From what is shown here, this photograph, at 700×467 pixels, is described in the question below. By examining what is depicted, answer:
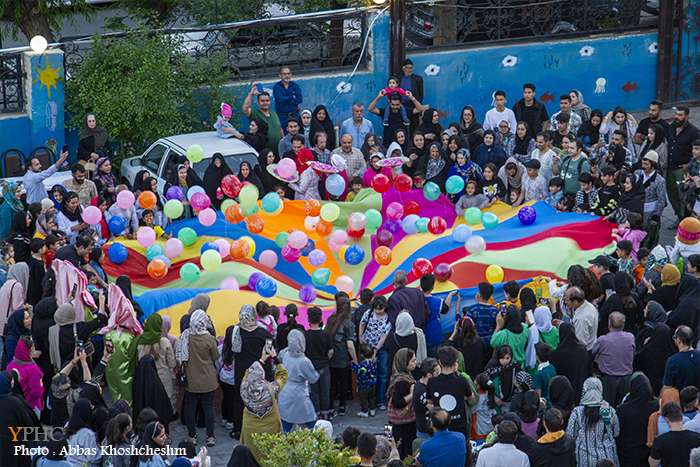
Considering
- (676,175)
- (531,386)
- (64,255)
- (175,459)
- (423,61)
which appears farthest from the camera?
(423,61)

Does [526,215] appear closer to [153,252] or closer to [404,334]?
[404,334]

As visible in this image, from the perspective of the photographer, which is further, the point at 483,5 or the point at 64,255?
the point at 483,5

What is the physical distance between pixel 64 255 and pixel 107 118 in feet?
15.9

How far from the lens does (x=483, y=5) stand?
75.5ft

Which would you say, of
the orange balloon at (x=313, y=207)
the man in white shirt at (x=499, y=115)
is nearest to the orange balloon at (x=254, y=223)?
the orange balloon at (x=313, y=207)

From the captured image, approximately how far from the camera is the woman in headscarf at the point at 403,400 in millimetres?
13676

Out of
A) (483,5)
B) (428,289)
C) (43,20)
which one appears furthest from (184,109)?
(428,289)

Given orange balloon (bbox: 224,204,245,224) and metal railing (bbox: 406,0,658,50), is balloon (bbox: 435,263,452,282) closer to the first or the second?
orange balloon (bbox: 224,204,245,224)

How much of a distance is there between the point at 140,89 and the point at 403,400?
8610mm

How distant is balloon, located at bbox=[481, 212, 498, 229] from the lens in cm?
1786

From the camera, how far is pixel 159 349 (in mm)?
14625

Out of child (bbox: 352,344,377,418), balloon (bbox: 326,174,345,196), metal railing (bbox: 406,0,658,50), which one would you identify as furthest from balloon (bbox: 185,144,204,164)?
metal railing (bbox: 406,0,658,50)

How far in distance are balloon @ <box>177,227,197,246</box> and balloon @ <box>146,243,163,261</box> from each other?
32cm

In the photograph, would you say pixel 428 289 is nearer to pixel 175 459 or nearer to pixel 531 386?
pixel 531 386
